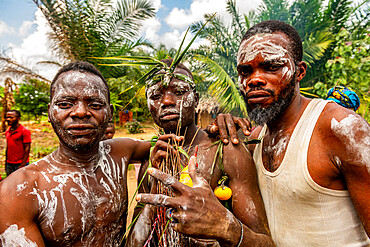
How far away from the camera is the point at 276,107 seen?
1541 mm

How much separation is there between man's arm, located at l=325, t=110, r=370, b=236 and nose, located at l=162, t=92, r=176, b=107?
3.65ft

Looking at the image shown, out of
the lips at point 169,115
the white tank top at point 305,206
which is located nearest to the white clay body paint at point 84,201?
the lips at point 169,115

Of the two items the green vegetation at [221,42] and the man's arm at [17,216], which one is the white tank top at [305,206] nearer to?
the man's arm at [17,216]

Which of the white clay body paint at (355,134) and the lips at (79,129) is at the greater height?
the white clay body paint at (355,134)

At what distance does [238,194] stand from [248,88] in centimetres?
76

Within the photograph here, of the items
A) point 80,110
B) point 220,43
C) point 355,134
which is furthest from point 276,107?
point 220,43

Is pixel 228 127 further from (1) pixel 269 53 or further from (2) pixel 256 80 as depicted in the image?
(1) pixel 269 53

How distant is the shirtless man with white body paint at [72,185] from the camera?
1315mm

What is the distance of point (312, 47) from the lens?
7699mm

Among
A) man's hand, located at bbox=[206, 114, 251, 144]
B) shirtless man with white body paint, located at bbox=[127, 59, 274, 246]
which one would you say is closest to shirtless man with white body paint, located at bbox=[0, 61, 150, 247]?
shirtless man with white body paint, located at bbox=[127, 59, 274, 246]

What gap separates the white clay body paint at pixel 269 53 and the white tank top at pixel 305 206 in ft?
0.95

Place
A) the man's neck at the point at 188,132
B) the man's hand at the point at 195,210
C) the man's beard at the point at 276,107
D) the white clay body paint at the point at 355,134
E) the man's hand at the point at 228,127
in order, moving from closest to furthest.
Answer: the man's hand at the point at 195,210, the white clay body paint at the point at 355,134, the man's beard at the point at 276,107, the man's hand at the point at 228,127, the man's neck at the point at 188,132

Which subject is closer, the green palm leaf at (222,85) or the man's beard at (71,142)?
the man's beard at (71,142)

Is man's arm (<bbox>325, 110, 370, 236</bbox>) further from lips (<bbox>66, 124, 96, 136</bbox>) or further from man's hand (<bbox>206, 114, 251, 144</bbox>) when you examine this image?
lips (<bbox>66, 124, 96, 136</bbox>)
